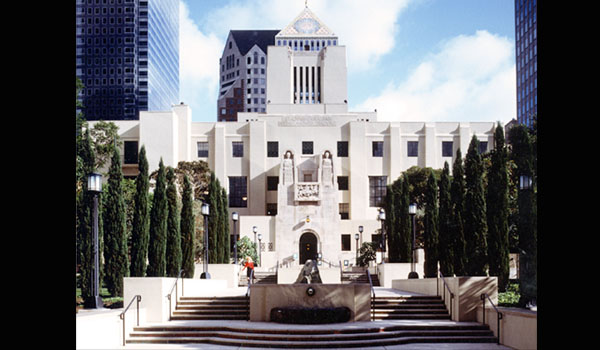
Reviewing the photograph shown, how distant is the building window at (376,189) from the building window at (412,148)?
3.58 m

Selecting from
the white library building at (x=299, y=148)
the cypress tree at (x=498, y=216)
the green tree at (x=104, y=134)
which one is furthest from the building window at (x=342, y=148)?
the cypress tree at (x=498, y=216)

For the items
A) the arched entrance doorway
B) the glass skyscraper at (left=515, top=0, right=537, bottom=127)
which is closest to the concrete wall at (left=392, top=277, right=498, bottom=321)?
the arched entrance doorway

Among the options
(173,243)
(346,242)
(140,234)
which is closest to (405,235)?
(173,243)

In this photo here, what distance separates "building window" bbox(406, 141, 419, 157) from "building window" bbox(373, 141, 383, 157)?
2.61m

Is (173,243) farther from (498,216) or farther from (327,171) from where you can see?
(327,171)

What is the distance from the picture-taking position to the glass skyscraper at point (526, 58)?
66.9 m

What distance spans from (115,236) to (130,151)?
3106 centimetres

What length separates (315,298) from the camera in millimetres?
16875

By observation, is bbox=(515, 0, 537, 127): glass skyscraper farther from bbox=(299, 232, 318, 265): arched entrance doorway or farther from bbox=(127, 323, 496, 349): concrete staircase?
bbox=(127, 323, 496, 349): concrete staircase

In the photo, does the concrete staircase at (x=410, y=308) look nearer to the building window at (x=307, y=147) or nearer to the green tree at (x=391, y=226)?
the green tree at (x=391, y=226)

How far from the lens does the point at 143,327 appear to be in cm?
1523

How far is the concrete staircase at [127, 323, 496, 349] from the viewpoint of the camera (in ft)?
46.0
